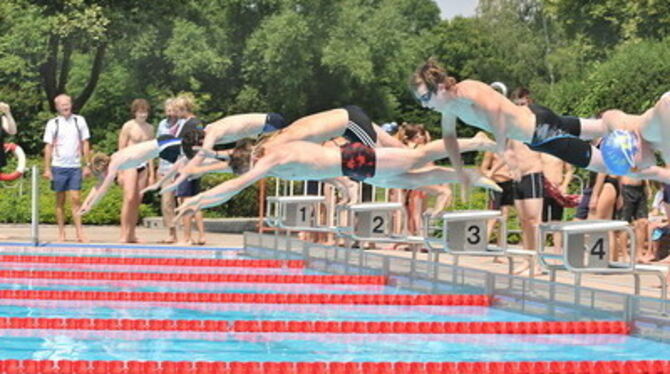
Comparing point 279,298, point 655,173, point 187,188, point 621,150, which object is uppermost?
point 621,150

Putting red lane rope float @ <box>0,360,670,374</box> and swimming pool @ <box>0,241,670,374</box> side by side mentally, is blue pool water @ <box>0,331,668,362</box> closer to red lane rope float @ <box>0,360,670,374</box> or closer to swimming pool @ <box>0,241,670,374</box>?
swimming pool @ <box>0,241,670,374</box>

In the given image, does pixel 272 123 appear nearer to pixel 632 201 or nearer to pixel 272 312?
pixel 272 312

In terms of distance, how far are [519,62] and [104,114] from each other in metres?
25.0

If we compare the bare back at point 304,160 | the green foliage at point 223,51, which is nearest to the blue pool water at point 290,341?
the bare back at point 304,160

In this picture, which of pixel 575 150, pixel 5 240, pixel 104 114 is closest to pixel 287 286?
pixel 575 150

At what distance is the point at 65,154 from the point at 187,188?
1.44 m

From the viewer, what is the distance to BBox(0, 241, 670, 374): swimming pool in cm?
625

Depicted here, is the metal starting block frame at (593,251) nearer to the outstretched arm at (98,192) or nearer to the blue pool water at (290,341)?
the blue pool water at (290,341)

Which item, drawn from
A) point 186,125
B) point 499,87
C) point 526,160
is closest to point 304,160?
point 499,87

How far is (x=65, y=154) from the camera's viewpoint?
1384 centimetres

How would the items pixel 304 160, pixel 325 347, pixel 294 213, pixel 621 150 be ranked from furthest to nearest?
1. pixel 294 213
2. pixel 304 160
3. pixel 621 150
4. pixel 325 347

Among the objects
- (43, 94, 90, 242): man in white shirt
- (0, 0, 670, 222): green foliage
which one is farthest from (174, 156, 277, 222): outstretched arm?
(0, 0, 670, 222): green foliage

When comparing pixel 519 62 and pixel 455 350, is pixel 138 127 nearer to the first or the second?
pixel 455 350

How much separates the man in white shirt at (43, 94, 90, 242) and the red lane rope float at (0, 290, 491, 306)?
14.5 ft
